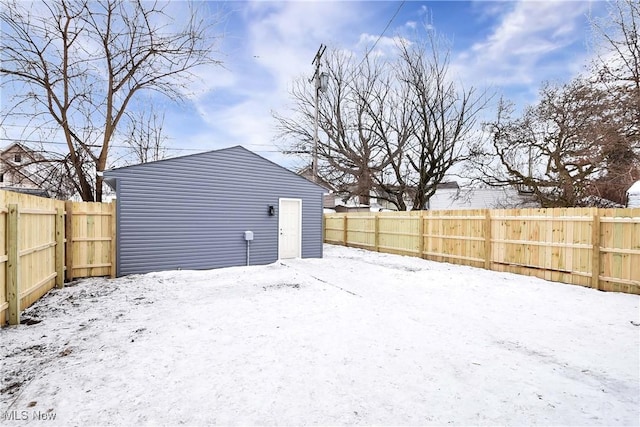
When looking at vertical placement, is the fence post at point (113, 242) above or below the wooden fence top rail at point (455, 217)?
below

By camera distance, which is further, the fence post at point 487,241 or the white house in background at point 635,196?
the fence post at point 487,241

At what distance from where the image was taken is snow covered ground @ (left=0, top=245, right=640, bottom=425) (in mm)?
2205

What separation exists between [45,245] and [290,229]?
238 inches

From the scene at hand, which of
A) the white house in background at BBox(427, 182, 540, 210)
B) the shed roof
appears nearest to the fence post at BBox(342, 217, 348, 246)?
the shed roof

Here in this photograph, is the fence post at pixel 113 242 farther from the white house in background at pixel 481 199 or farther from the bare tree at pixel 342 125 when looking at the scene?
the white house in background at pixel 481 199

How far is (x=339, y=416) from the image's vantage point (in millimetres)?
2133

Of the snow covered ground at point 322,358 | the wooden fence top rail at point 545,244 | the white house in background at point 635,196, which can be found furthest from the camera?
the white house in background at point 635,196

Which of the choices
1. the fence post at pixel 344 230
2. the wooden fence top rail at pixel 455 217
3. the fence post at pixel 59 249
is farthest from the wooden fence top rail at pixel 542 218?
the fence post at pixel 59 249

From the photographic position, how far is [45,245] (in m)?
5.10

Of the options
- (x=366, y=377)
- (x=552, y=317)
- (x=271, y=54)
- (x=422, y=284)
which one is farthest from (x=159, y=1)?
(x=552, y=317)

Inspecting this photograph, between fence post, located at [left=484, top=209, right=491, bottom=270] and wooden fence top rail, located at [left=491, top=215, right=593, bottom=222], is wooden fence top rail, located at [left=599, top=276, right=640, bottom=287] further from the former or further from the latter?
fence post, located at [left=484, top=209, right=491, bottom=270]

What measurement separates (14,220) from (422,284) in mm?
6341

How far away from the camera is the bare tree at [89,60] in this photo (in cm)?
817

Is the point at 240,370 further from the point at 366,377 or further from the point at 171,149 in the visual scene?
the point at 171,149
